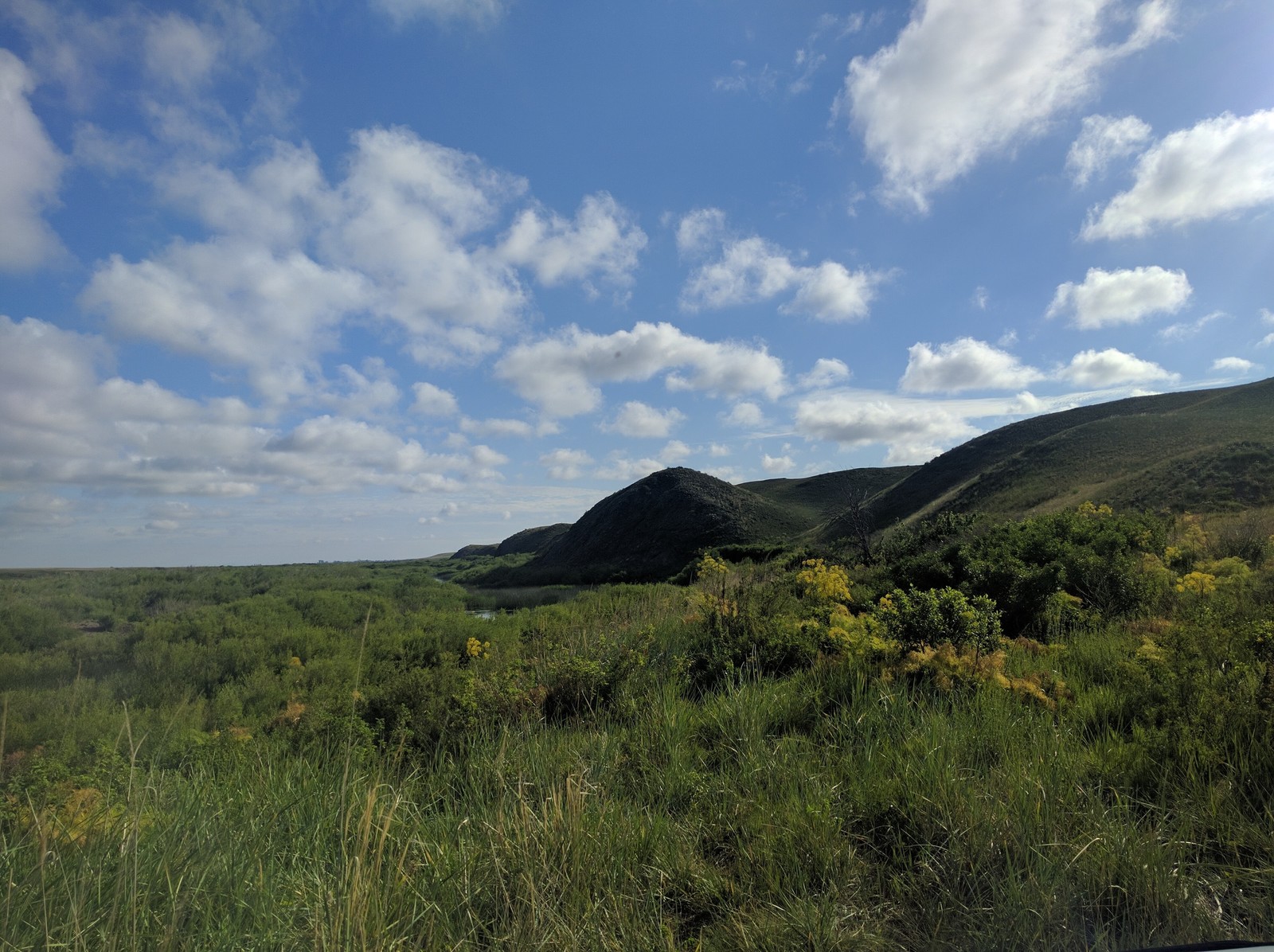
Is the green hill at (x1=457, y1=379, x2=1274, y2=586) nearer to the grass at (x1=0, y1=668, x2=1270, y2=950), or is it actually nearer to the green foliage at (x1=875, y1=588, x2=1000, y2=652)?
the green foliage at (x1=875, y1=588, x2=1000, y2=652)

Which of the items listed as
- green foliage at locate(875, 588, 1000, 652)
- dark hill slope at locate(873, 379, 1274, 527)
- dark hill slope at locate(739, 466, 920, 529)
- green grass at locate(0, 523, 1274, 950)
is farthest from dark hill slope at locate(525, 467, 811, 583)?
green grass at locate(0, 523, 1274, 950)

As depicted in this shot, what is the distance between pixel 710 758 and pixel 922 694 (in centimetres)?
165

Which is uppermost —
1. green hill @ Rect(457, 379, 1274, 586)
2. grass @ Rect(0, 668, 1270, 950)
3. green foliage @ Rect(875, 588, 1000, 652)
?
green hill @ Rect(457, 379, 1274, 586)

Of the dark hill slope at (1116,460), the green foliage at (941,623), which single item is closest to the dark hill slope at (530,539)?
the dark hill slope at (1116,460)

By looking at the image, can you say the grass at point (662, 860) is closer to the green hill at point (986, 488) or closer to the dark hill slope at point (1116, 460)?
the green hill at point (986, 488)

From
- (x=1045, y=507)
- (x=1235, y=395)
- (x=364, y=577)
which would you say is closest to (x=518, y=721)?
(x=1045, y=507)

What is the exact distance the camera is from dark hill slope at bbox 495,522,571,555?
356 ft

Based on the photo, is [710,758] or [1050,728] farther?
[710,758]

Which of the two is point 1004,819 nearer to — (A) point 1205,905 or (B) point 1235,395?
(A) point 1205,905

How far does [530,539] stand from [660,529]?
57303 mm

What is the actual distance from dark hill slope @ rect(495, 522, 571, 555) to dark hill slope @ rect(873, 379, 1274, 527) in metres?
63.6

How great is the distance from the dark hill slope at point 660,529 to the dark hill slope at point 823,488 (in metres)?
3.97

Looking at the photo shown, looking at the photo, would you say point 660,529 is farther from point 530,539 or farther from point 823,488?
point 530,539

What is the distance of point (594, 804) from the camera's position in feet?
9.22
